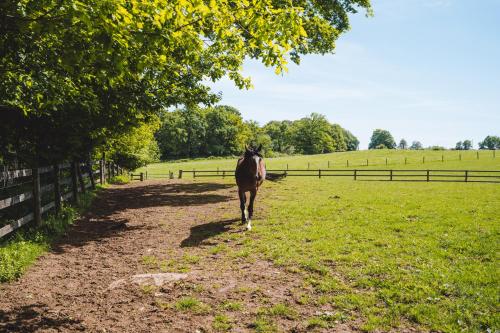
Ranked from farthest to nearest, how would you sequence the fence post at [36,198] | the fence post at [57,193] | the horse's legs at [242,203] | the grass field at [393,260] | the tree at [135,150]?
the tree at [135,150], the horse's legs at [242,203], the fence post at [57,193], the fence post at [36,198], the grass field at [393,260]

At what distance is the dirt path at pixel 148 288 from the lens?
542cm

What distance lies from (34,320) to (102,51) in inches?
176

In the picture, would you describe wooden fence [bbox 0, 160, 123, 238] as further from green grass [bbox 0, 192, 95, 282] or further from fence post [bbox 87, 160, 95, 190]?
fence post [bbox 87, 160, 95, 190]

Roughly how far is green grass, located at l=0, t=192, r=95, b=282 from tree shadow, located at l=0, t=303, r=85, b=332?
165 cm

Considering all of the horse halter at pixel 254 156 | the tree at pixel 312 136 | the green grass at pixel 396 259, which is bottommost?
the green grass at pixel 396 259

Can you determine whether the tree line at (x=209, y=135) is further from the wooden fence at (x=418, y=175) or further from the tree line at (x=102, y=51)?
the tree line at (x=102, y=51)

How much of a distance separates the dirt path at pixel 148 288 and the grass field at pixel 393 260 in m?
0.65

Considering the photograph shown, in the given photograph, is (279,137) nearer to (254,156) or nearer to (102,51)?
(254,156)

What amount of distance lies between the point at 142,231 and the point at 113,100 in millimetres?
5048

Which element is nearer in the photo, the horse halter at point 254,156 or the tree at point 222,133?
the horse halter at point 254,156

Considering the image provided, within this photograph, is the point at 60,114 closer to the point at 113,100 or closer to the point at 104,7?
the point at 113,100

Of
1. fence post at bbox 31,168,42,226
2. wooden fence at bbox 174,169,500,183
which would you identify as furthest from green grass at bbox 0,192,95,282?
wooden fence at bbox 174,169,500,183

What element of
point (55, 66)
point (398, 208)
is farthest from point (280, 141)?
point (55, 66)

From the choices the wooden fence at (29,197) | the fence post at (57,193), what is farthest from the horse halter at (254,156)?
the fence post at (57,193)
